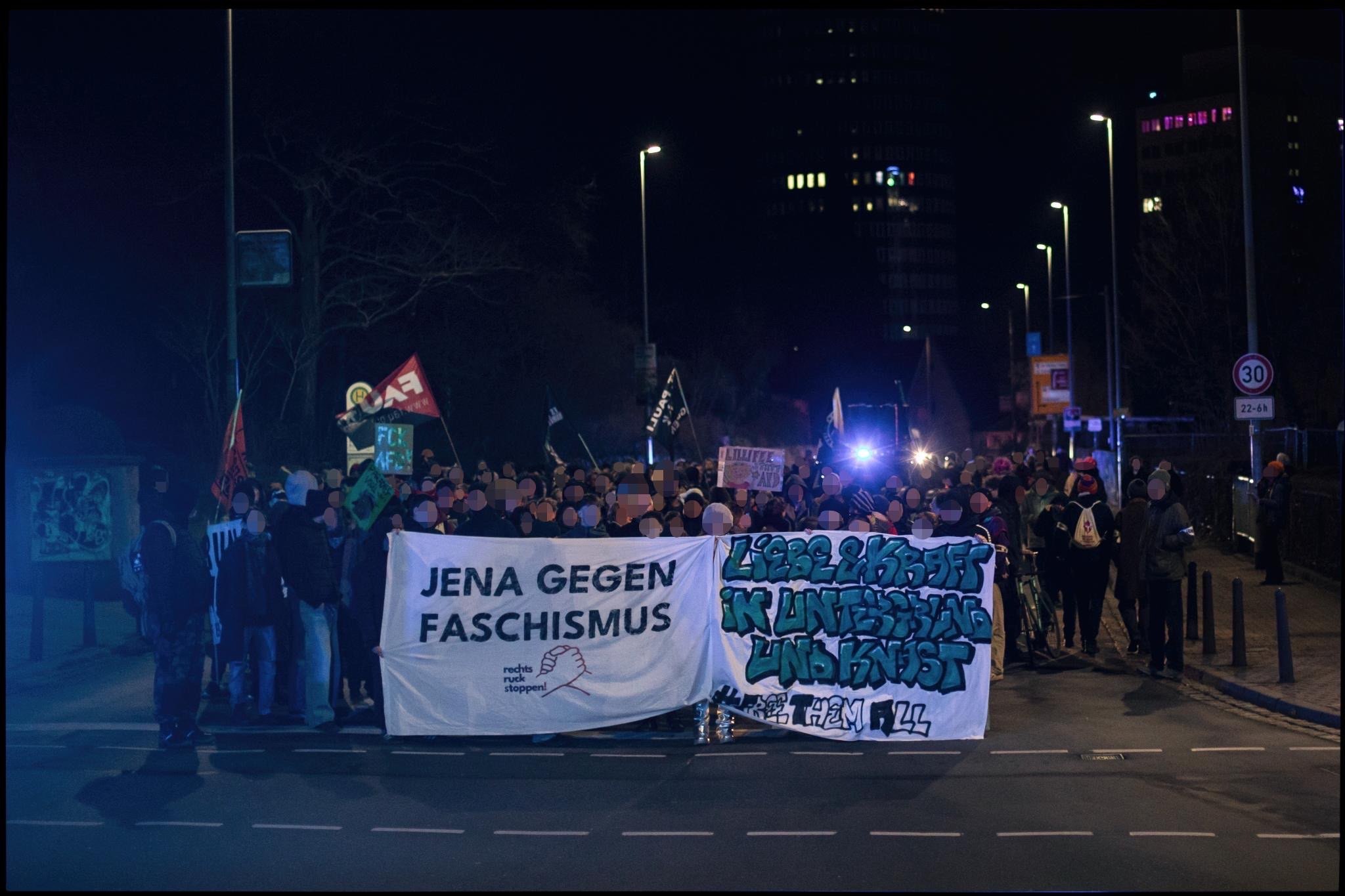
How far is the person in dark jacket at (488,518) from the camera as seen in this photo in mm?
11164

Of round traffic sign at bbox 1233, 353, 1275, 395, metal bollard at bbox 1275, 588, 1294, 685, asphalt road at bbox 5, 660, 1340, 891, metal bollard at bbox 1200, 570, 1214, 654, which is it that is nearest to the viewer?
asphalt road at bbox 5, 660, 1340, 891

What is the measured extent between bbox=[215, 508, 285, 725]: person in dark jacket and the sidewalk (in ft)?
27.1

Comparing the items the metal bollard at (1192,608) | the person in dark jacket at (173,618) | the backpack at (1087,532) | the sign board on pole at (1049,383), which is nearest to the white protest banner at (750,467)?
the backpack at (1087,532)

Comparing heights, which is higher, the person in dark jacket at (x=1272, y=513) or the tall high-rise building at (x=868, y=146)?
the tall high-rise building at (x=868, y=146)

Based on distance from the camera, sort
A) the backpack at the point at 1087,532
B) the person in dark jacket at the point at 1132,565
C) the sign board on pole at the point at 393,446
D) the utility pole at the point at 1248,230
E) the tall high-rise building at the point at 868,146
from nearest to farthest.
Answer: the person in dark jacket at the point at 1132,565 → the backpack at the point at 1087,532 → the sign board on pole at the point at 393,446 → the utility pole at the point at 1248,230 → the tall high-rise building at the point at 868,146

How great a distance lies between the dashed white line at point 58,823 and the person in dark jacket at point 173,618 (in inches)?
80.3

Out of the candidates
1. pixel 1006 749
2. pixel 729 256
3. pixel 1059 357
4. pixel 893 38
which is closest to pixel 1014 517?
pixel 1006 749

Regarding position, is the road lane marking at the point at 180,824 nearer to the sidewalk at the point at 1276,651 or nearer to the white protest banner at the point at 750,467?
the sidewalk at the point at 1276,651

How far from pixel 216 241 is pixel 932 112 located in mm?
176609

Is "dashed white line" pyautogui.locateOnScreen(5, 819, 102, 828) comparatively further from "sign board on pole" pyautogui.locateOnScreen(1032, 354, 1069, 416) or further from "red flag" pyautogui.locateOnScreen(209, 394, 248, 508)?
"sign board on pole" pyautogui.locateOnScreen(1032, 354, 1069, 416)

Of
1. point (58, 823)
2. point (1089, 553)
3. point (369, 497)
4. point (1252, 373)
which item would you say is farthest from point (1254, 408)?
point (58, 823)

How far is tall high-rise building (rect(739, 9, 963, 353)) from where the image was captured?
187m

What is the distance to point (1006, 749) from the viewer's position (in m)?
9.52

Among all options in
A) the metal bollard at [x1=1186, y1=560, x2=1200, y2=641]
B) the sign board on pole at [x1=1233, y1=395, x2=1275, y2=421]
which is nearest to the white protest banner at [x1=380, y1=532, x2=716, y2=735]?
the metal bollard at [x1=1186, y1=560, x2=1200, y2=641]
